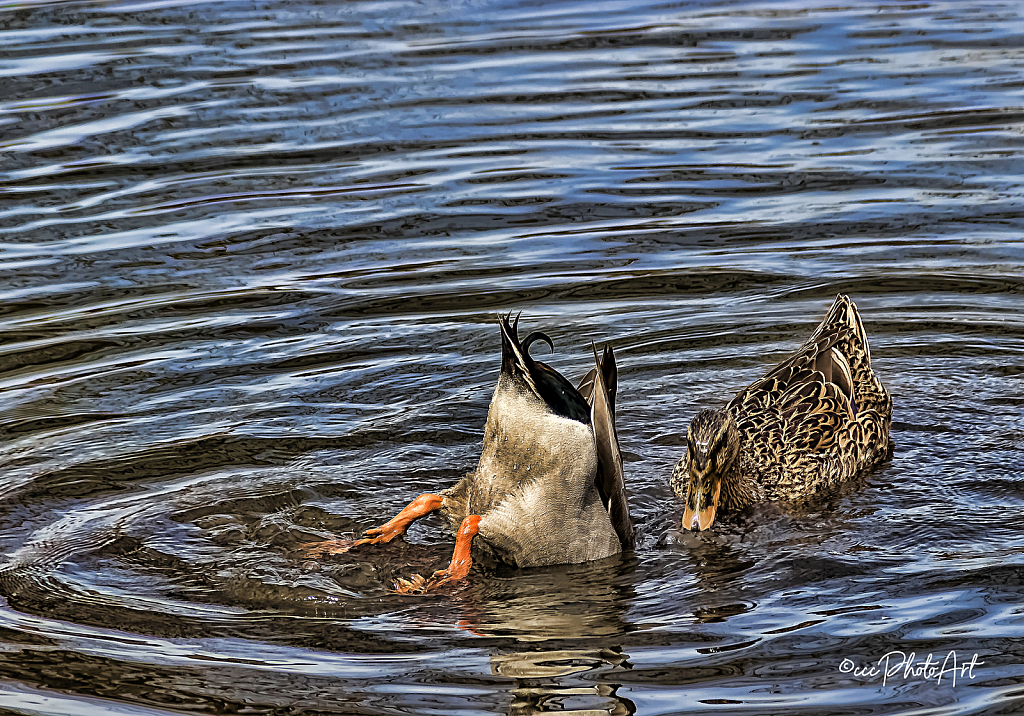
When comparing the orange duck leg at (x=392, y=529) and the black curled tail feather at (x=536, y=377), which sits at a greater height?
the black curled tail feather at (x=536, y=377)

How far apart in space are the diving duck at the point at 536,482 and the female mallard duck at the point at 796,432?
1.94ft

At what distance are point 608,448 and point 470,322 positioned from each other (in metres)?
3.01

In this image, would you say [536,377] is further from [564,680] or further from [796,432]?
[796,432]

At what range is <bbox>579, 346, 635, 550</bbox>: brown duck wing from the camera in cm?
543

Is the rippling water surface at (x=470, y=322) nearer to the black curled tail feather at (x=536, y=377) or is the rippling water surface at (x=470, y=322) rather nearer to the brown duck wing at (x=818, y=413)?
the brown duck wing at (x=818, y=413)

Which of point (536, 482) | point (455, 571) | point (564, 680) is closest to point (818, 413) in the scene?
point (536, 482)

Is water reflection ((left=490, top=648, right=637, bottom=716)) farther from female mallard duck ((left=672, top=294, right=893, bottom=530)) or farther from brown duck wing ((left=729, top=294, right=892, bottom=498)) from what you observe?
brown duck wing ((left=729, top=294, right=892, bottom=498))

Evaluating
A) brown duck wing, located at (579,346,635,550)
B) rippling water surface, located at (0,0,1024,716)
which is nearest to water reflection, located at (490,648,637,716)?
rippling water surface, located at (0,0,1024,716)

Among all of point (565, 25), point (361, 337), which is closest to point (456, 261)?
point (361, 337)

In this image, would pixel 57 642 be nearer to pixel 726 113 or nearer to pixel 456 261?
pixel 456 261

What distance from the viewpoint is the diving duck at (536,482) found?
5.35 m

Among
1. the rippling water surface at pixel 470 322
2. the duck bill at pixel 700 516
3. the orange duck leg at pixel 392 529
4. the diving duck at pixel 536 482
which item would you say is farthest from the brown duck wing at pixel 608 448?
the orange duck leg at pixel 392 529

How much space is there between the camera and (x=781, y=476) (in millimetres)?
6680

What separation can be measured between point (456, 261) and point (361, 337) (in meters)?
1.38
